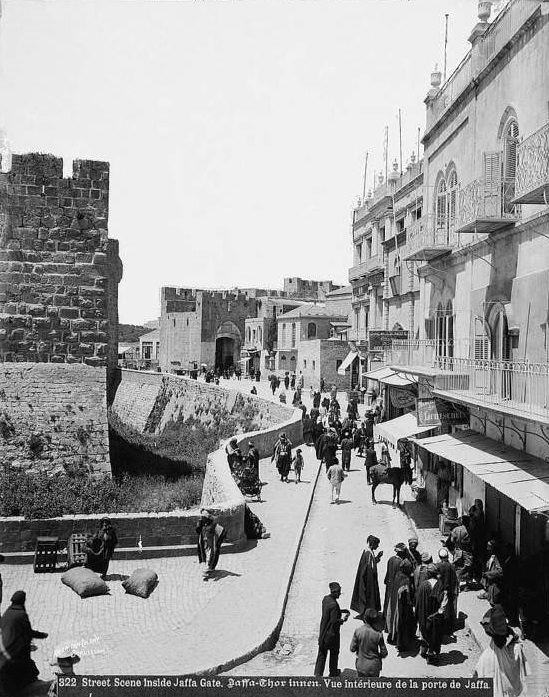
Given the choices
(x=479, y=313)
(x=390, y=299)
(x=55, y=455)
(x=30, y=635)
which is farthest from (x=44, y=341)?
(x=390, y=299)

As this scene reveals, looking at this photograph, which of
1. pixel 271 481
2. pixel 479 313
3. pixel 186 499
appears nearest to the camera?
pixel 479 313

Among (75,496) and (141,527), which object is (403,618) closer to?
(141,527)

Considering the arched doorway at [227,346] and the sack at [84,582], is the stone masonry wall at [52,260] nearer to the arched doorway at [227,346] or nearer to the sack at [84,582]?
the sack at [84,582]

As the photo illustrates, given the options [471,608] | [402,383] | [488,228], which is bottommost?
[471,608]

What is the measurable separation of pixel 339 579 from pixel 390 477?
16.3ft

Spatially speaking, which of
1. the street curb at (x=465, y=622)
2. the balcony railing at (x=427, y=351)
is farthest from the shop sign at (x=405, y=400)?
the street curb at (x=465, y=622)

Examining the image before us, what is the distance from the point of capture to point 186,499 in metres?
14.2

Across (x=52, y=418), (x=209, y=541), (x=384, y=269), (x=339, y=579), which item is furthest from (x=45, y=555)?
(x=384, y=269)

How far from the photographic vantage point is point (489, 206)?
1070 cm

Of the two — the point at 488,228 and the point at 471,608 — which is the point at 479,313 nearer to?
the point at 488,228

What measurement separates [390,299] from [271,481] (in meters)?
16.8

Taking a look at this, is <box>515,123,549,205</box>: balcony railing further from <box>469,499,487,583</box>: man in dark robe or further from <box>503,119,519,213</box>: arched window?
<box>469,499,487,583</box>: man in dark robe

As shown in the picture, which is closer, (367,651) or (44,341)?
(367,651)

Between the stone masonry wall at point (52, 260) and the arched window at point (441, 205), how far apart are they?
23.5 ft
